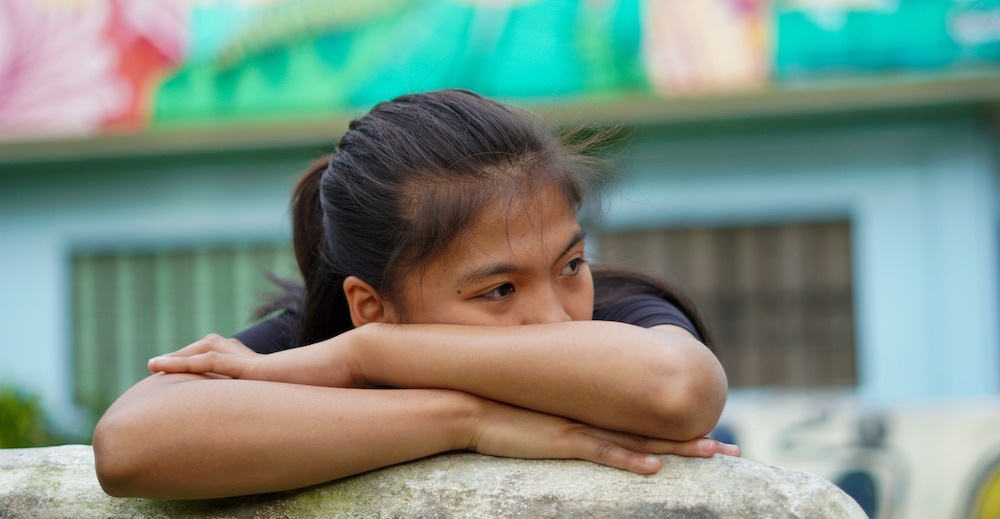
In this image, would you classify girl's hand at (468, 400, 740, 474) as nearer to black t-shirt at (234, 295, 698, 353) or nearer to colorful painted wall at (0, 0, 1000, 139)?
black t-shirt at (234, 295, 698, 353)

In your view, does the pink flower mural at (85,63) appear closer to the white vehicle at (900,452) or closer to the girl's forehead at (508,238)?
the white vehicle at (900,452)

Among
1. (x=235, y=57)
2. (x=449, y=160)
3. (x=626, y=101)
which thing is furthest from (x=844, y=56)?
(x=449, y=160)

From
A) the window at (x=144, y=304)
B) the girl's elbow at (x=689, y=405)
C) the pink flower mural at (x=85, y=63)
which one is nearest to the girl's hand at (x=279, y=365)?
the girl's elbow at (x=689, y=405)

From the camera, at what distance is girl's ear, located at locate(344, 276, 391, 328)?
71.9 inches

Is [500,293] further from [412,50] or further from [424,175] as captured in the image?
[412,50]

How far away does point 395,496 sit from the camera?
1456 mm

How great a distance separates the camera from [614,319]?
1930mm

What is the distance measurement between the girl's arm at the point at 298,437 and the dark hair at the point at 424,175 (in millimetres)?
316

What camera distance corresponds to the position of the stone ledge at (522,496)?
1.37 m

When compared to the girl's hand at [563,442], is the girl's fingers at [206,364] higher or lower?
higher

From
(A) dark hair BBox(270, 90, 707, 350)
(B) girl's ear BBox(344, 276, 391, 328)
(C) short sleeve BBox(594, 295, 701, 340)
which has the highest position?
(A) dark hair BBox(270, 90, 707, 350)

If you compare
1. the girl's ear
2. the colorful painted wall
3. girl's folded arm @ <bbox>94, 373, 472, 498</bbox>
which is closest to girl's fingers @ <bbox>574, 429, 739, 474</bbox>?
girl's folded arm @ <bbox>94, 373, 472, 498</bbox>

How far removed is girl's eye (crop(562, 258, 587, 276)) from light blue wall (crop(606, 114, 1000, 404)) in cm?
440

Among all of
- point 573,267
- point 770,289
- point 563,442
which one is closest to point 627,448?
point 563,442
